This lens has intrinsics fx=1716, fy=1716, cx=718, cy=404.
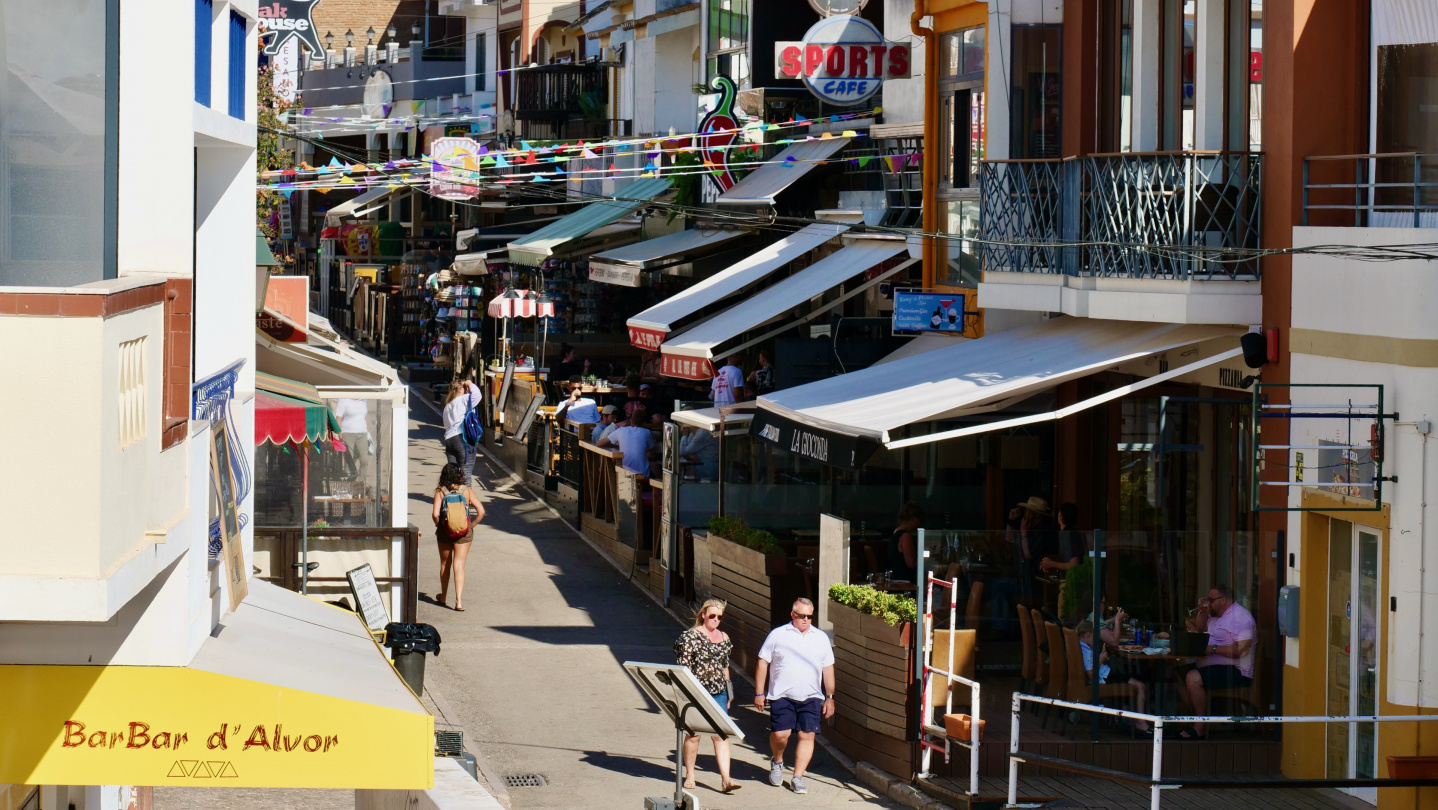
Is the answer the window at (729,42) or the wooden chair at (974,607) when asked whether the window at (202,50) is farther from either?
the window at (729,42)

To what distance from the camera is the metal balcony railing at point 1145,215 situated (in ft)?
44.1

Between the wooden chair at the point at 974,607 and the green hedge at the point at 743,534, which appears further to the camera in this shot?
the green hedge at the point at 743,534

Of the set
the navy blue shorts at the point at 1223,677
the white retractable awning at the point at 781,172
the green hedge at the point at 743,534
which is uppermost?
the white retractable awning at the point at 781,172

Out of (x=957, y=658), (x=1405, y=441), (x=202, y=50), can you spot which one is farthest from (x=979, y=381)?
(x=202, y=50)

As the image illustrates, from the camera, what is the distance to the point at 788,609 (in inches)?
615

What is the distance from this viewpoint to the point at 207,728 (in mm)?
6812

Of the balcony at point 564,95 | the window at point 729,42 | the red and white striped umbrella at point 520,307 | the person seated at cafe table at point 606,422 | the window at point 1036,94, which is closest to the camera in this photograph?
the window at point 1036,94

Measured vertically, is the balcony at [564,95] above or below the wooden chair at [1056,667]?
above

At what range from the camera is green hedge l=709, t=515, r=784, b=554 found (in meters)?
16.0

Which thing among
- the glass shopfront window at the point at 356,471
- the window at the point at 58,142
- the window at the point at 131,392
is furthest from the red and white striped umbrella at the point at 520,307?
the window at the point at 131,392

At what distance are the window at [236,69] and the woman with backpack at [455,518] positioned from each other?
8939mm

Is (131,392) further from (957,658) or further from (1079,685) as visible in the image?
(1079,685)

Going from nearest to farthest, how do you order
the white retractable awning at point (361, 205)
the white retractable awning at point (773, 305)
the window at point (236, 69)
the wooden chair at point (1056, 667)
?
the window at point (236, 69) < the wooden chair at point (1056, 667) < the white retractable awning at point (773, 305) < the white retractable awning at point (361, 205)

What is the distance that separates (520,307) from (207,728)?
75.8 ft
